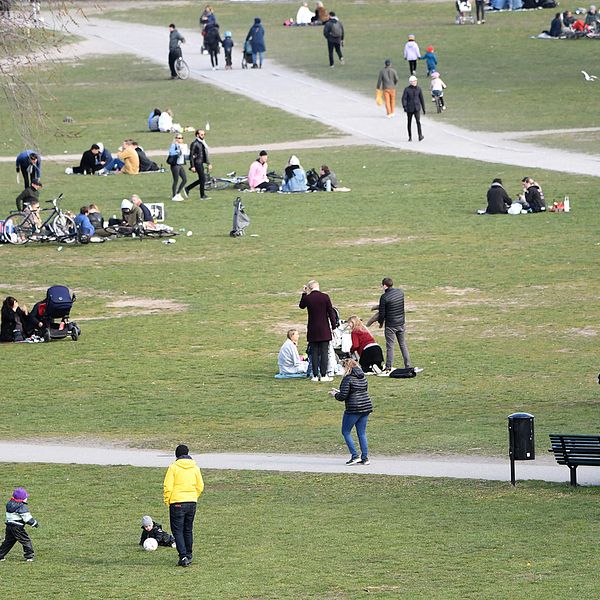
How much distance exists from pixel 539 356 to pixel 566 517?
8524 mm

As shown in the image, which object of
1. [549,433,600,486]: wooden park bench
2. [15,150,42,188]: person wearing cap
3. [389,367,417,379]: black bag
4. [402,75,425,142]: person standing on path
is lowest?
→ [389,367,417,379]: black bag

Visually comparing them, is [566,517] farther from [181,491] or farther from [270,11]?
[270,11]

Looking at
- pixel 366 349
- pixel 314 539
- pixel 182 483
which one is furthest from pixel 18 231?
pixel 182 483

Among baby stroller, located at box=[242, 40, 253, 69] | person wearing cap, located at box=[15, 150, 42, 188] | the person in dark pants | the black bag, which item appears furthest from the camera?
baby stroller, located at box=[242, 40, 253, 69]

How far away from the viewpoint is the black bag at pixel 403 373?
79.6ft

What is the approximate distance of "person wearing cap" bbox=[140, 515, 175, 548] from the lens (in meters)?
16.6

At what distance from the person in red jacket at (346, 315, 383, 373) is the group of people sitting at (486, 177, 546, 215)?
544 inches

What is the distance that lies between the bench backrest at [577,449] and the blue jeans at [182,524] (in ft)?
14.3

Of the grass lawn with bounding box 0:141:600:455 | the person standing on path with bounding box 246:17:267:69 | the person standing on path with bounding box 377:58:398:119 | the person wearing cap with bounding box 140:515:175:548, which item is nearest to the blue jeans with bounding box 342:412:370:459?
the grass lawn with bounding box 0:141:600:455

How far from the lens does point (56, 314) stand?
28.0 m

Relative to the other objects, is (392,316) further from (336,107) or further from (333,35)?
(333,35)

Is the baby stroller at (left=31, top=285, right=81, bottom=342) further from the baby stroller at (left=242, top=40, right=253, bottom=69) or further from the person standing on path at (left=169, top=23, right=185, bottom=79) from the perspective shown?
the baby stroller at (left=242, top=40, right=253, bottom=69)

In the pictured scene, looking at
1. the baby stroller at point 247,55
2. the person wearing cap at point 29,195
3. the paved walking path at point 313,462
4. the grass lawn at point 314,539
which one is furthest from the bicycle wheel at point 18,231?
the baby stroller at point 247,55

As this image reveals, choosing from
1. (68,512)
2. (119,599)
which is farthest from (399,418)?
(119,599)
